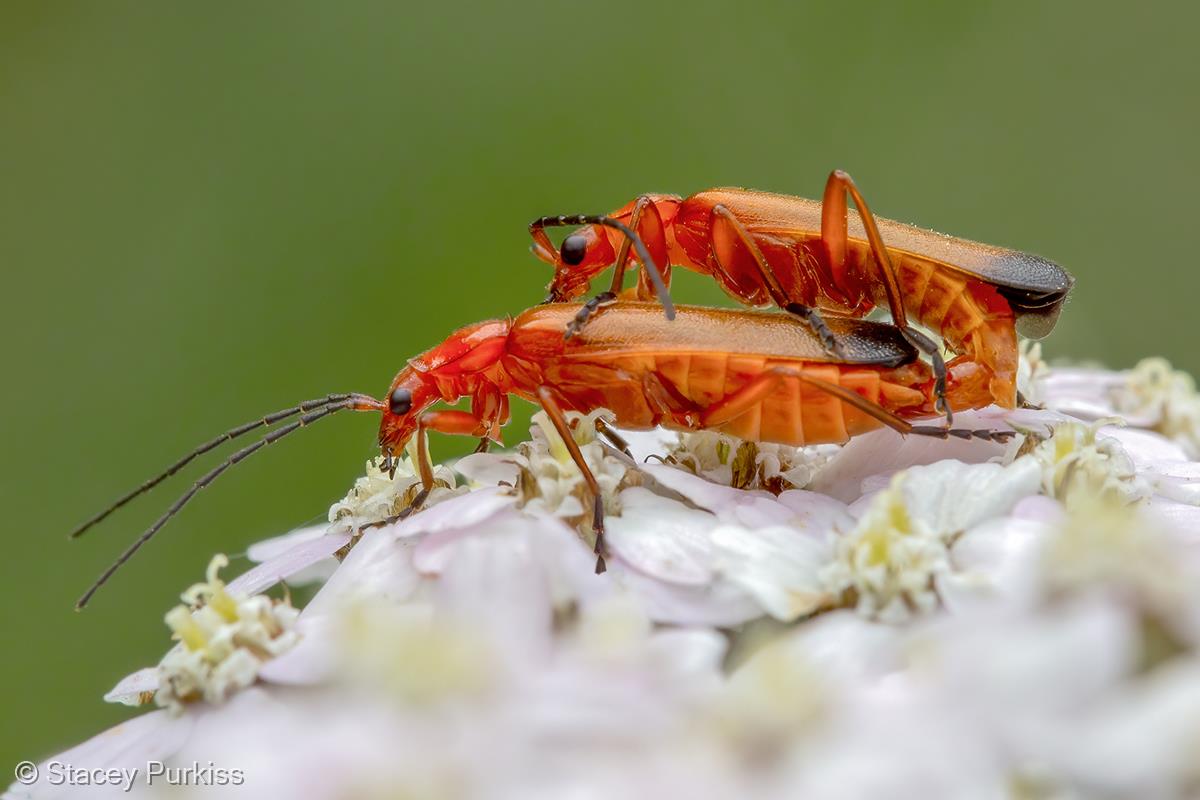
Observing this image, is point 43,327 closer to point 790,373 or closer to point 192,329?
point 192,329

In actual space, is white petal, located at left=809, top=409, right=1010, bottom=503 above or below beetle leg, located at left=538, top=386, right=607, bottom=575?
below

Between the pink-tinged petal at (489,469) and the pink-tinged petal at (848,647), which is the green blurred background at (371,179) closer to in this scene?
the pink-tinged petal at (489,469)

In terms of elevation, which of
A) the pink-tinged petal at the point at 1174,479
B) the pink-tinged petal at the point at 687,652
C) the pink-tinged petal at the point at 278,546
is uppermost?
the pink-tinged petal at the point at 687,652

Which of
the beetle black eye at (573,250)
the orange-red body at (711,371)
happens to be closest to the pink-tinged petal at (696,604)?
the orange-red body at (711,371)

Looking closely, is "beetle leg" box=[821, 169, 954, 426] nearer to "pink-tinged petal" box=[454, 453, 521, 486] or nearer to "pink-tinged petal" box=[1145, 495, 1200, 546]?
"pink-tinged petal" box=[1145, 495, 1200, 546]

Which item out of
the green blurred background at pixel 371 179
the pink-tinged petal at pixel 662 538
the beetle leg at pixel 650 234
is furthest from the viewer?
the green blurred background at pixel 371 179

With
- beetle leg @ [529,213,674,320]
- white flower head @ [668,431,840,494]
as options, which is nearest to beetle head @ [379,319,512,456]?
beetle leg @ [529,213,674,320]
